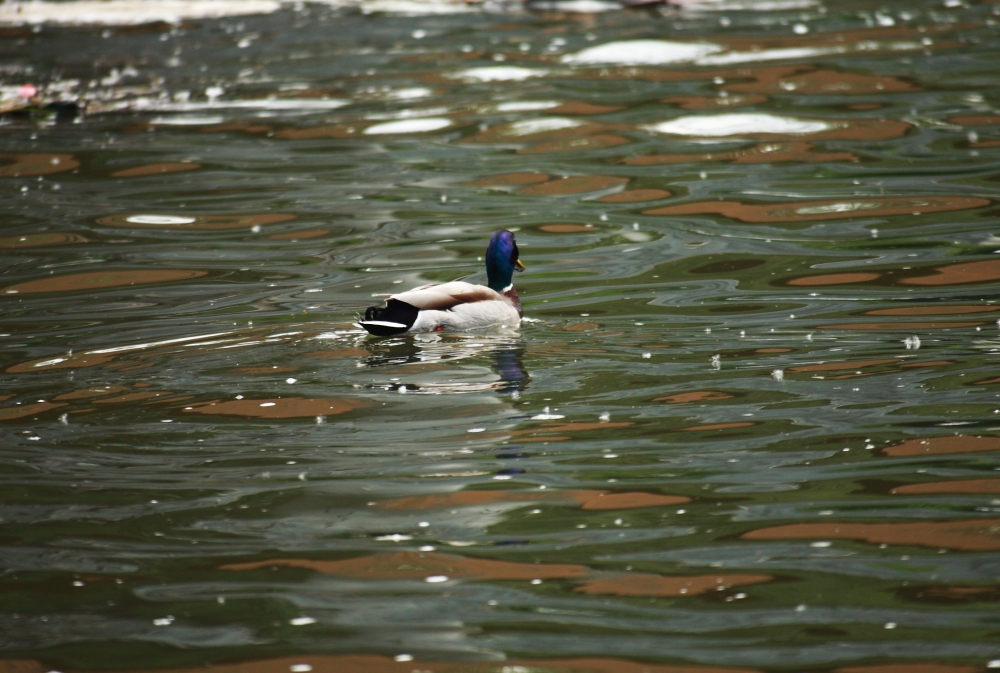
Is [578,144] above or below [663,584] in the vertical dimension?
above

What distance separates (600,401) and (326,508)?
1.95 m

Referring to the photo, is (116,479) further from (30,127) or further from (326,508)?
(30,127)

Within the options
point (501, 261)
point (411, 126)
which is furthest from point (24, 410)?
point (411, 126)

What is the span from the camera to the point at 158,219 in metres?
12.8

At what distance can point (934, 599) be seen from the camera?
4.94 metres

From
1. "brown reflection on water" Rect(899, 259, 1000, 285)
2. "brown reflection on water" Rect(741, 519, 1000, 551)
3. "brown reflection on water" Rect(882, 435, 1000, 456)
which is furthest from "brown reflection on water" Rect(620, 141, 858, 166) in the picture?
"brown reflection on water" Rect(741, 519, 1000, 551)

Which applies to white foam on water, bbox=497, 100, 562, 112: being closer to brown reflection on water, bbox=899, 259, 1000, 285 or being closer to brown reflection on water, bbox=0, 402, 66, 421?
brown reflection on water, bbox=899, 259, 1000, 285

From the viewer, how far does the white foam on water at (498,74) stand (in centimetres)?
1811

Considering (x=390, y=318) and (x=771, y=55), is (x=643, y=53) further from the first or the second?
(x=390, y=318)

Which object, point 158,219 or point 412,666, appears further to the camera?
point 158,219

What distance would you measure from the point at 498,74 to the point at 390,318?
407 inches

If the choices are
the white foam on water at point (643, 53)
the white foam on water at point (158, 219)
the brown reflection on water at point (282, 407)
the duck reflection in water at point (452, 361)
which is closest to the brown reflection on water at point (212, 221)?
the white foam on water at point (158, 219)

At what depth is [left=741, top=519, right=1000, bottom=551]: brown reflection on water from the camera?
17.8 ft

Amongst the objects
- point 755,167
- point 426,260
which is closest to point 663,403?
point 426,260
